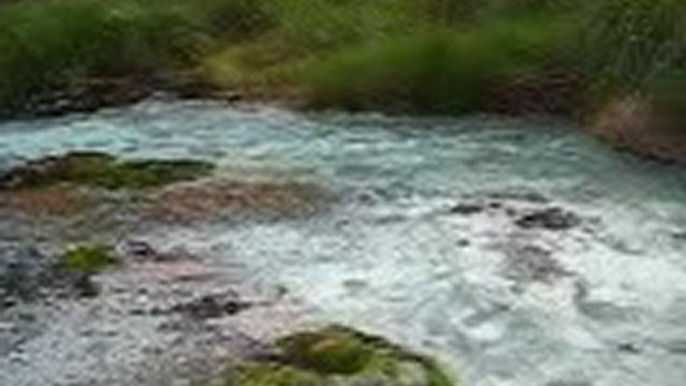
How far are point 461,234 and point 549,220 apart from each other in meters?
0.87

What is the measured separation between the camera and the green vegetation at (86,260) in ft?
39.5

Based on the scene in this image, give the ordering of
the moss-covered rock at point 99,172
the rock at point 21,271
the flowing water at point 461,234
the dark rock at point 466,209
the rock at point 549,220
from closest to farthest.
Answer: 1. the flowing water at point 461,234
2. the rock at point 21,271
3. the rock at point 549,220
4. the dark rock at point 466,209
5. the moss-covered rock at point 99,172

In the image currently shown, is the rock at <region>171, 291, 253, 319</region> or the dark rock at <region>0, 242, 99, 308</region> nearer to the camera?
the rock at <region>171, 291, 253, 319</region>

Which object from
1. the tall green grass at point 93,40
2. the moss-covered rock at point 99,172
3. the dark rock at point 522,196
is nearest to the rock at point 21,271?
the moss-covered rock at point 99,172

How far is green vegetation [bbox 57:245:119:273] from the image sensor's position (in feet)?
39.5

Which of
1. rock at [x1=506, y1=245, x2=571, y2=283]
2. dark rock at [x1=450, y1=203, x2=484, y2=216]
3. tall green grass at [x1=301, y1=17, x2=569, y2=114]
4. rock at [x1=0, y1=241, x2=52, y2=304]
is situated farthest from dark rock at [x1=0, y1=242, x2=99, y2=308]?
tall green grass at [x1=301, y1=17, x2=569, y2=114]

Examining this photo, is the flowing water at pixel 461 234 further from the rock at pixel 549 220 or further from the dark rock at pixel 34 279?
the dark rock at pixel 34 279

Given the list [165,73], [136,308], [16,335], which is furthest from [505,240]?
[165,73]

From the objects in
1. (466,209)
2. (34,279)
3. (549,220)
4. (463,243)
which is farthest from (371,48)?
(34,279)

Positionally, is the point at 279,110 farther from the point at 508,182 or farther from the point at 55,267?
the point at 55,267

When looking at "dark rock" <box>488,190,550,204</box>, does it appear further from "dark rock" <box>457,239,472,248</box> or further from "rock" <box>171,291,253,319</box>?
"rock" <box>171,291,253,319</box>

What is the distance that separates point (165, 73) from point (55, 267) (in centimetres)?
782

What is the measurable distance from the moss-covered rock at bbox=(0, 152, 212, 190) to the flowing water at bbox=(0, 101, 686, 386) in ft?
1.53

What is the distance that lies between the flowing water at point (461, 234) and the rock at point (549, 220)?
0.12m
